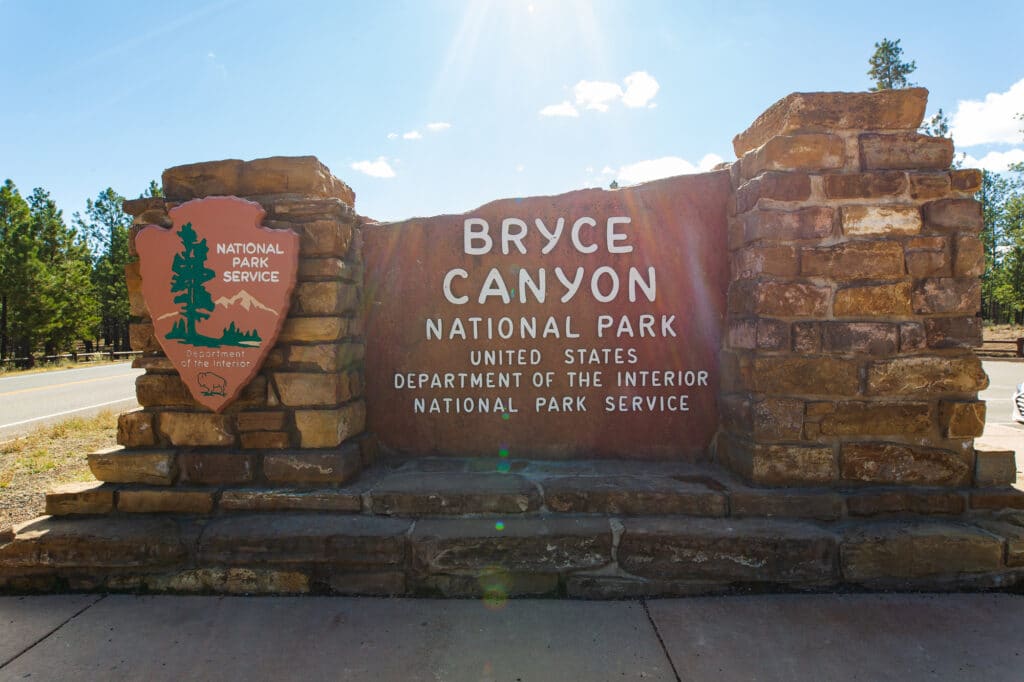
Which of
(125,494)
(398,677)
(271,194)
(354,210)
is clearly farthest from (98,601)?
(354,210)

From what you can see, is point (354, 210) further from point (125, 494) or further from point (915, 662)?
point (915, 662)

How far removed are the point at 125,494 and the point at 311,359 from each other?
1170mm

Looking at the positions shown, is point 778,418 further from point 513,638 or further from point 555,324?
point 513,638

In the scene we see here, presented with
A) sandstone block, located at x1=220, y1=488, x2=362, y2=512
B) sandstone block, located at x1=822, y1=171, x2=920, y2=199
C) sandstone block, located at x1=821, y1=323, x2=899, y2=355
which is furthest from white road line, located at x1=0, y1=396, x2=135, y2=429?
sandstone block, located at x1=822, y1=171, x2=920, y2=199

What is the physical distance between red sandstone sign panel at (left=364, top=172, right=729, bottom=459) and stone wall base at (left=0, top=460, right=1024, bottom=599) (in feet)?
1.39

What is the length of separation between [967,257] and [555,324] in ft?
6.64

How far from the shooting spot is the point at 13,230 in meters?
24.0

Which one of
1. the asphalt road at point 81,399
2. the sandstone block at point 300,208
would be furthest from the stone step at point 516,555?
the asphalt road at point 81,399

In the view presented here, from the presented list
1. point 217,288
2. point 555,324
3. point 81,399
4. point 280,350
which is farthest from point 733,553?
point 81,399

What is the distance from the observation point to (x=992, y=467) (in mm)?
2611

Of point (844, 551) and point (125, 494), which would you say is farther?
point (125, 494)

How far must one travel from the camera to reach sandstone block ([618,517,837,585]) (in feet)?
7.94

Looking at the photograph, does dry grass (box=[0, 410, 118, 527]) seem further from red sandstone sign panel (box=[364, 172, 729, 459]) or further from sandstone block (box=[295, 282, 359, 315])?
red sandstone sign panel (box=[364, 172, 729, 459])

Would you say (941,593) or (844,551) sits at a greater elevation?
(844,551)
